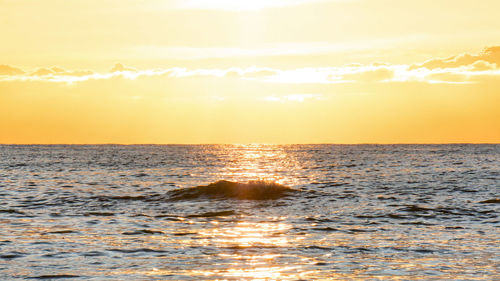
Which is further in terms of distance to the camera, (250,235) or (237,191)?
(237,191)

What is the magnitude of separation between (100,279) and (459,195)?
29.3 metres

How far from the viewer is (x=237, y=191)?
4028 cm

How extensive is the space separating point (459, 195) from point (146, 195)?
20.7m

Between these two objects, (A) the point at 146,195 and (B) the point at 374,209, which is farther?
(A) the point at 146,195

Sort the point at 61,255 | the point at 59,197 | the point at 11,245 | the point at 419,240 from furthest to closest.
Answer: the point at 59,197 < the point at 419,240 < the point at 11,245 < the point at 61,255

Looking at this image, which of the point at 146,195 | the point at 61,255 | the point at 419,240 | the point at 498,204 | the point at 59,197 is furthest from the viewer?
the point at 146,195

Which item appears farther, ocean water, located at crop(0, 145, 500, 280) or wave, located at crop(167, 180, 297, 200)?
wave, located at crop(167, 180, 297, 200)

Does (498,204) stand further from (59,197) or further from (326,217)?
(59,197)

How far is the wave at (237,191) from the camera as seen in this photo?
3847 cm

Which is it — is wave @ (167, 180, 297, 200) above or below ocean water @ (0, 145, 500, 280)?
above

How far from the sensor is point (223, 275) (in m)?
15.4

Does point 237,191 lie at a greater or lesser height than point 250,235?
greater

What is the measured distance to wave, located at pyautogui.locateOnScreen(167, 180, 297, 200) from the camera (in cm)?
3847

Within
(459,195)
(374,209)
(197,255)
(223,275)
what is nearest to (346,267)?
(223,275)
